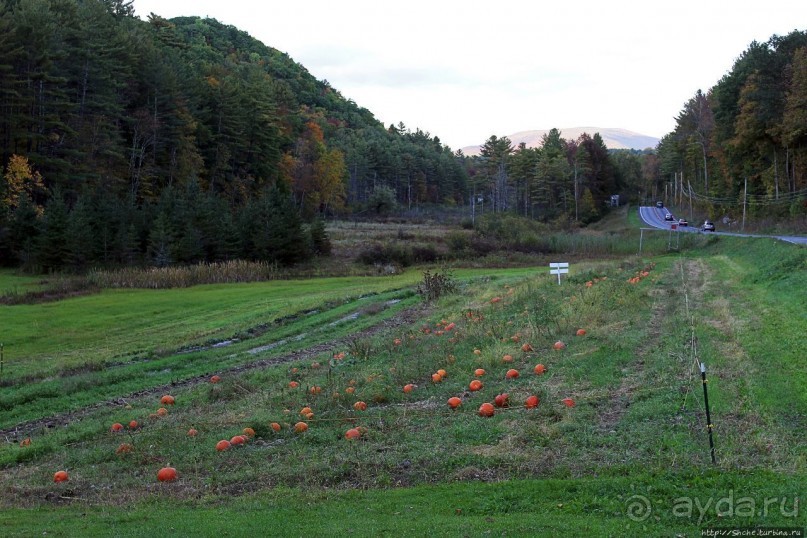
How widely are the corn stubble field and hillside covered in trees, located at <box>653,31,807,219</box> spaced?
39.3m

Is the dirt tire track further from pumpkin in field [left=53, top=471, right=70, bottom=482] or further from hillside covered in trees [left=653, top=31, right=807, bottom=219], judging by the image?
hillside covered in trees [left=653, top=31, right=807, bottom=219]

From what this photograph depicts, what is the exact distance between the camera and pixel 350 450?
9359 millimetres

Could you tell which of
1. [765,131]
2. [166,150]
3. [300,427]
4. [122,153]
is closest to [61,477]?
[300,427]

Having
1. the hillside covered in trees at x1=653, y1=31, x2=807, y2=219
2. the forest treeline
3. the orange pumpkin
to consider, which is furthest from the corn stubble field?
the hillside covered in trees at x1=653, y1=31, x2=807, y2=219

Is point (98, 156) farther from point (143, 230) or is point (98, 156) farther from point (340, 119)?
point (340, 119)

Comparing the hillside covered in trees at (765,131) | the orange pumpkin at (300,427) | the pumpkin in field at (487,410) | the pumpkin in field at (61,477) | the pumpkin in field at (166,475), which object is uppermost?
the hillside covered in trees at (765,131)

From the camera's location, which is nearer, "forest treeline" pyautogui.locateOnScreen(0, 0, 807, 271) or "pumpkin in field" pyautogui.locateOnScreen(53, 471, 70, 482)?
"pumpkin in field" pyautogui.locateOnScreen(53, 471, 70, 482)

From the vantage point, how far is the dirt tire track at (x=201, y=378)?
13.9 meters

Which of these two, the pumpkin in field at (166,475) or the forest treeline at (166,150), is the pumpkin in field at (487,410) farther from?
the forest treeline at (166,150)

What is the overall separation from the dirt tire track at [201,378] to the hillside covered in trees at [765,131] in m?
41.5

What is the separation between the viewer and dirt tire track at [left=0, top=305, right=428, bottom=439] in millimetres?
13898

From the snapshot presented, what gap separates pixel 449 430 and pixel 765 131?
6050 cm

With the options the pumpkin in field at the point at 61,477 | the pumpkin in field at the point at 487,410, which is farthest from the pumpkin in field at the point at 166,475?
the pumpkin in field at the point at 487,410

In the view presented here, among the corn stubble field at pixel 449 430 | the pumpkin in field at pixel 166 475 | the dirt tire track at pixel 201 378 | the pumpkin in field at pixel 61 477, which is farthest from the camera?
the dirt tire track at pixel 201 378
